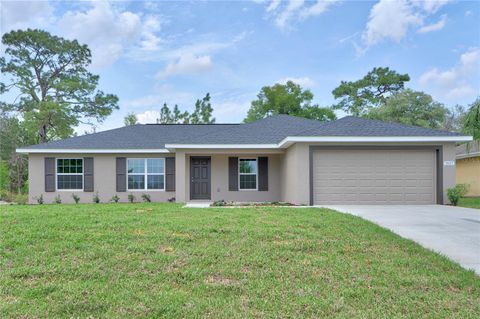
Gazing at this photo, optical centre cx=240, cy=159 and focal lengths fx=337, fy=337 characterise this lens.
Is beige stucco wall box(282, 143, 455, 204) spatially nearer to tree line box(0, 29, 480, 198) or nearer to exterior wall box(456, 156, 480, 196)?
exterior wall box(456, 156, 480, 196)

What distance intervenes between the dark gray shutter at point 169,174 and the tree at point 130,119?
74.2 feet

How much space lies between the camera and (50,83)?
86.1 feet

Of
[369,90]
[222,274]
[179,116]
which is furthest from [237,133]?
[179,116]

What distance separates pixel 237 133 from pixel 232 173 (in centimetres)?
182

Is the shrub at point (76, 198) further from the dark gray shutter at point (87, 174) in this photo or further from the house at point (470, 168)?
the house at point (470, 168)

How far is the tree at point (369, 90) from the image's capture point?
3200 cm

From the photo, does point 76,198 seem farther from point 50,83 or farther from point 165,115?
point 165,115

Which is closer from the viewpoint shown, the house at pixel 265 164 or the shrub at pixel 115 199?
the house at pixel 265 164

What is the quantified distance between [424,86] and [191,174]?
21.9 meters

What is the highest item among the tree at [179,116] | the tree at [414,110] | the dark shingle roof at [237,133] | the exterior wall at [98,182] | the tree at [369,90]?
the tree at [369,90]

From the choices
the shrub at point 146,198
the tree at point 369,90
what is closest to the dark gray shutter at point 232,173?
the shrub at point 146,198

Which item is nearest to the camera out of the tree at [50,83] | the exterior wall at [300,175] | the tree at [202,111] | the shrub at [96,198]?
the exterior wall at [300,175]

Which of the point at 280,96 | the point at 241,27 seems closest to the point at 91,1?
the point at 241,27

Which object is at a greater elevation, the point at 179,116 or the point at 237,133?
the point at 179,116
